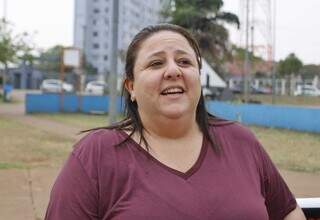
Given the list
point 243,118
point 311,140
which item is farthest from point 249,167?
point 243,118

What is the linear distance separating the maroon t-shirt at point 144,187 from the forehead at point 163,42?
322mm

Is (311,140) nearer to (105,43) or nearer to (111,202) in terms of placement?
(111,202)

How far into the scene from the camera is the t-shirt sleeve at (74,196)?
1900 millimetres

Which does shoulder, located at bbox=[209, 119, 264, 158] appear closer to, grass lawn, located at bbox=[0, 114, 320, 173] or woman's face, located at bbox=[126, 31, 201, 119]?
woman's face, located at bbox=[126, 31, 201, 119]

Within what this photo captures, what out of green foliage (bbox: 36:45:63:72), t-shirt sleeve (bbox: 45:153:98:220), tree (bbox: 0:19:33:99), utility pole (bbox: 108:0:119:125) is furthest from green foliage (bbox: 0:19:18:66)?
green foliage (bbox: 36:45:63:72)

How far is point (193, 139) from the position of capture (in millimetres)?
2229

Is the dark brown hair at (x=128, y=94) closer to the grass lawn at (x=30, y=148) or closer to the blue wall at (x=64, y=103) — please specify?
the grass lawn at (x=30, y=148)


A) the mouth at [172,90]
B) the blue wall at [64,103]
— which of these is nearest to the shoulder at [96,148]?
the mouth at [172,90]

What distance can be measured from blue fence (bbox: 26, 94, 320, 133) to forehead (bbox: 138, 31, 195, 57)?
29.2 feet

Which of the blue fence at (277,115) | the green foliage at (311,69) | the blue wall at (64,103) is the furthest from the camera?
the green foliage at (311,69)

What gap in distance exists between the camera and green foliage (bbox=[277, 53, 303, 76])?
57844 millimetres

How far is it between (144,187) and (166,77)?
15.4 inches

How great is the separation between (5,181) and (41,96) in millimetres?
18124

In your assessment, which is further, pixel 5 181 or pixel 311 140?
pixel 311 140
